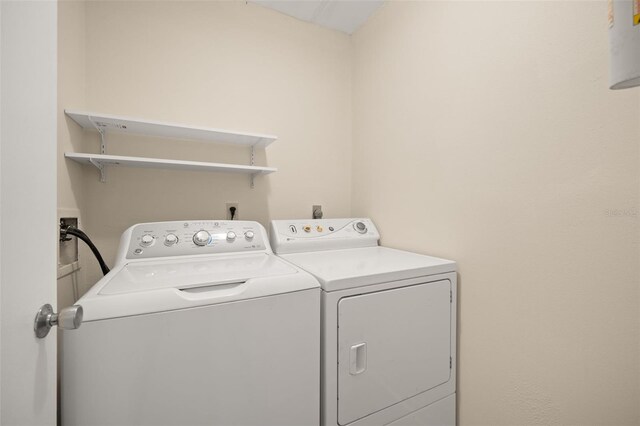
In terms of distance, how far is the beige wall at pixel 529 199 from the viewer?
794 mm

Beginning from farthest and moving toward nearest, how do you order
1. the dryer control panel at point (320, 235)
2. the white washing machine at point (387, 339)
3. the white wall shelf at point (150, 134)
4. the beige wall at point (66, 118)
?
the dryer control panel at point (320, 235) < the white wall shelf at point (150, 134) < the beige wall at point (66, 118) < the white washing machine at point (387, 339)

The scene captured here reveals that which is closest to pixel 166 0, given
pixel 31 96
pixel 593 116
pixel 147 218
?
pixel 147 218

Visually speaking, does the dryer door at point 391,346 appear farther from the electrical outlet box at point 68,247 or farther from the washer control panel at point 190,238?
the electrical outlet box at point 68,247

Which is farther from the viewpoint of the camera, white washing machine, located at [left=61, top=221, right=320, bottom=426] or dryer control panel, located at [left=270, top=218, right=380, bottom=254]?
dryer control panel, located at [left=270, top=218, right=380, bottom=254]

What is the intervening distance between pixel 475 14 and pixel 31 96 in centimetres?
155

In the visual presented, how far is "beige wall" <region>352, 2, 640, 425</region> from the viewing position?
794mm

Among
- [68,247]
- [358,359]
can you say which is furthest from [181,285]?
[68,247]

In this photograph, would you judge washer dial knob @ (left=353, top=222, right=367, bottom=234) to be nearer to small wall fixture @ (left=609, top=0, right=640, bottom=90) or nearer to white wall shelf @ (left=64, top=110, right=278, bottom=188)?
white wall shelf @ (left=64, top=110, right=278, bottom=188)

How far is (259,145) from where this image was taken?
1.73 metres

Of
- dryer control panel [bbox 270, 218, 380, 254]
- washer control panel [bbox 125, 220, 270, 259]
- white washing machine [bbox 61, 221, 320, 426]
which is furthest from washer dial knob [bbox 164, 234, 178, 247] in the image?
dryer control panel [bbox 270, 218, 380, 254]

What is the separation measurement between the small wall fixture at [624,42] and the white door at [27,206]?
3.57ft

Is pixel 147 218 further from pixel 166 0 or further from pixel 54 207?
pixel 166 0

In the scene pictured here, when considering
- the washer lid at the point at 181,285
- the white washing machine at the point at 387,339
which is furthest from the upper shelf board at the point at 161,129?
the white washing machine at the point at 387,339

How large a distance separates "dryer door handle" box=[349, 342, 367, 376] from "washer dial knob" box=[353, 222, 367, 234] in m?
0.85
